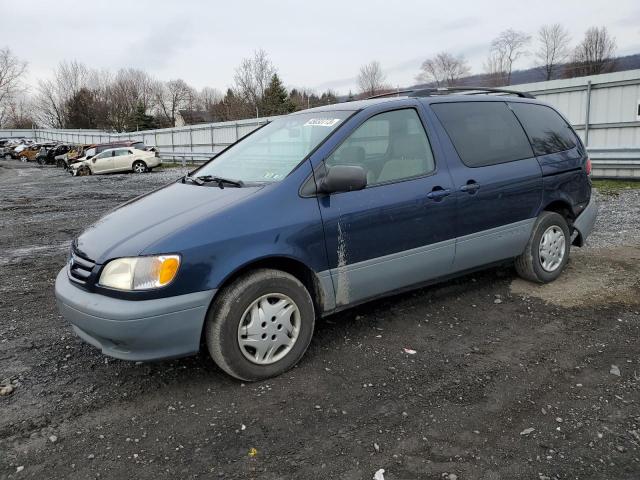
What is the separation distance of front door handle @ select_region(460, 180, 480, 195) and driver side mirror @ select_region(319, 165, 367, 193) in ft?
3.50

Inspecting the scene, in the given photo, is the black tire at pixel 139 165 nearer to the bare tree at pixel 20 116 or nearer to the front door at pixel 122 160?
the front door at pixel 122 160

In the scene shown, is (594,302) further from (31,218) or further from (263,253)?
(31,218)

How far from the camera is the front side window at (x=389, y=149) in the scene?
12.2 ft

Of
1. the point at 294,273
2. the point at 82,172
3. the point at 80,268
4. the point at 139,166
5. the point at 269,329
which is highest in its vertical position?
the point at 139,166

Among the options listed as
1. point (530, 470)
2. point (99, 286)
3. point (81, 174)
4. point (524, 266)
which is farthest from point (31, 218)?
point (81, 174)

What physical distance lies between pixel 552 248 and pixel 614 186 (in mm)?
8279

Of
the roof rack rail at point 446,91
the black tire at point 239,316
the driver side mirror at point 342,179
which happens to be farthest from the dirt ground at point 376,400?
the roof rack rail at point 446,91

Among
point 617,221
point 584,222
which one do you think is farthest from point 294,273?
point 617,221

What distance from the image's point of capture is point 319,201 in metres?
3.44

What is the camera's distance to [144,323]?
291 cm

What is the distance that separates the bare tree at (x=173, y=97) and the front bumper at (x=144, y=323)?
86.2 meters

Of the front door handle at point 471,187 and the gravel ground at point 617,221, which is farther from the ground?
the front door handle at point 471,187

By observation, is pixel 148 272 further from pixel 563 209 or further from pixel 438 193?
pixel 563 209

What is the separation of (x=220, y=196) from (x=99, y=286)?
3.11 feet
